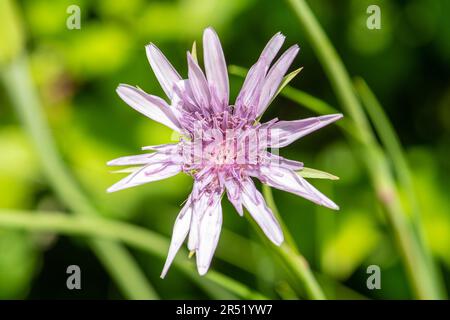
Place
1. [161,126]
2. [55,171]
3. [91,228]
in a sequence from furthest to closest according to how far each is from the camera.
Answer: [161,126]
[55,171]
[91,228]

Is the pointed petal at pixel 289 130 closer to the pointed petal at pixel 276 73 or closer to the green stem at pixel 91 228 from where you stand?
the pointed petal at pixel 276 73

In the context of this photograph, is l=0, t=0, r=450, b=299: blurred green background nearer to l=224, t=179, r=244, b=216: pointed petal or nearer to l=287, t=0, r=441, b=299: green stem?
l=287, t=0, r=441, b=299: green stem

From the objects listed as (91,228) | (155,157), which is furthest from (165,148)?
(91,228)

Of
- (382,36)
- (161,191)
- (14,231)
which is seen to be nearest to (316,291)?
(161,191)

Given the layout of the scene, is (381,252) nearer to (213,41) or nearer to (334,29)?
(334,29)

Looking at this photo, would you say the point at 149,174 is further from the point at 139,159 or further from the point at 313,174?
the point at 313,174

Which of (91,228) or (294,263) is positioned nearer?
(294,263)

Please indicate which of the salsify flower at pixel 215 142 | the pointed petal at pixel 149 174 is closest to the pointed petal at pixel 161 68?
the salsify flower at pixel 215 142
